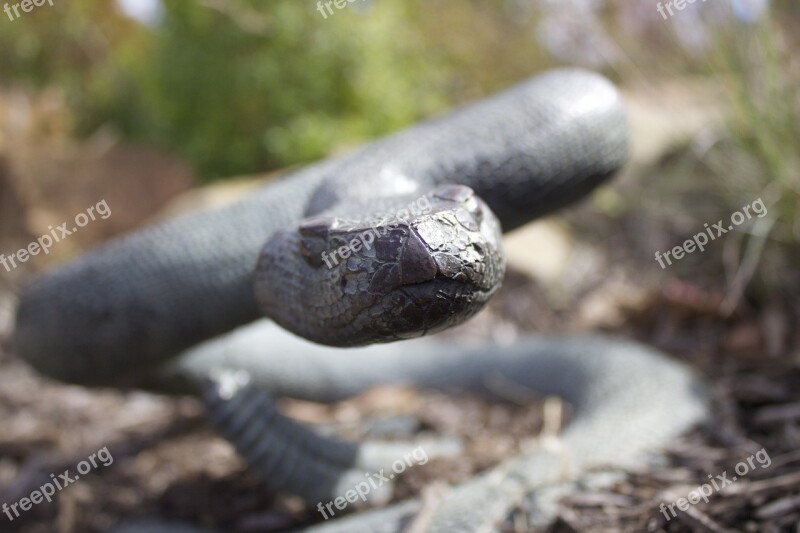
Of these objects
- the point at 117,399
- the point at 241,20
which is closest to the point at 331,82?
the point at 241,20

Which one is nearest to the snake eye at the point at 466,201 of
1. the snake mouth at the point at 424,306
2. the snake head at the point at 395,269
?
the snake head at the point at 395,269

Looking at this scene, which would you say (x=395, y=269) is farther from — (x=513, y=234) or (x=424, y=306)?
(x=513, y=234)

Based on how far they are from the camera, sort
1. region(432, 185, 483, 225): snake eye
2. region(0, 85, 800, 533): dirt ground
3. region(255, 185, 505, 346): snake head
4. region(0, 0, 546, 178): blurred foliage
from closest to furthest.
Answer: region(255, 185, 505, 346): snake head
region(432, 185, 483, 225): snake eye
region(0, 85, 800, 533): dirt ground
region(0, 0, 546, 178): blurred foliage

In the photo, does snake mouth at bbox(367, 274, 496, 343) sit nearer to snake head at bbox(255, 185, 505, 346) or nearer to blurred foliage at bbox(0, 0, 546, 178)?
snake head at bbox(255, 185, 505, 346)

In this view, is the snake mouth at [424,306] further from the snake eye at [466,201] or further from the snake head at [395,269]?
the snake eye at [466,201]

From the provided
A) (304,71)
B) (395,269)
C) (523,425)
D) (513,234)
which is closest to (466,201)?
(395,269)

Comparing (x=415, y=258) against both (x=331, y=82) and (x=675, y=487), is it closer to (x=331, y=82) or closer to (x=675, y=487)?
(x=675, y=487)

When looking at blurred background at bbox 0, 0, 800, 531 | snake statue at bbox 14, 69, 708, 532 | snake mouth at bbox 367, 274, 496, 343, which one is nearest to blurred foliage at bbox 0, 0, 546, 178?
blurred background at bbox 0, 0, 800, 531
